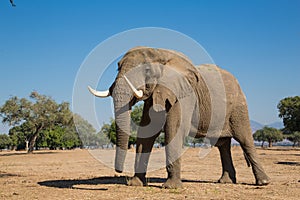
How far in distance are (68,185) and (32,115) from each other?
151 feet

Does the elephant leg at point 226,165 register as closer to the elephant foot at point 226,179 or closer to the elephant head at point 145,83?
the elephant foot at point 226,179

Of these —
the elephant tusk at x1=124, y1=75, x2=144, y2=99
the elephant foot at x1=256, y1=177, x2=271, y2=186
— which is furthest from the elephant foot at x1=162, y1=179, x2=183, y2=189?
the elephant foot at x1=256, y1=177, x2=271, y2=186

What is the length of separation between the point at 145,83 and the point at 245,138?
4.03 meters

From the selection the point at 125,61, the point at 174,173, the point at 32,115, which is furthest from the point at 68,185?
the point at 32,115

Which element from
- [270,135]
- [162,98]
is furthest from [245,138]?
[270,135]

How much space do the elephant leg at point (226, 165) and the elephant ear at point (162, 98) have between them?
312 cm

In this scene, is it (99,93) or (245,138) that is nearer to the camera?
(99,93)

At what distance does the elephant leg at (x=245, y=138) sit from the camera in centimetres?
1221

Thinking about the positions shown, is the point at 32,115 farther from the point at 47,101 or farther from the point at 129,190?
the point at 129,190

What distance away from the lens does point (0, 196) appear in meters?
9.30

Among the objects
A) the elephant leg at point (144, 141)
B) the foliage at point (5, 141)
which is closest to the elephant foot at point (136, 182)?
the elephant leg at point (144, 141)

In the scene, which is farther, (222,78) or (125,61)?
(222,78)

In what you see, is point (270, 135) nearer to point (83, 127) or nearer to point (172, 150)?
point (83, 127)

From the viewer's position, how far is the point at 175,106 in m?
10.6
